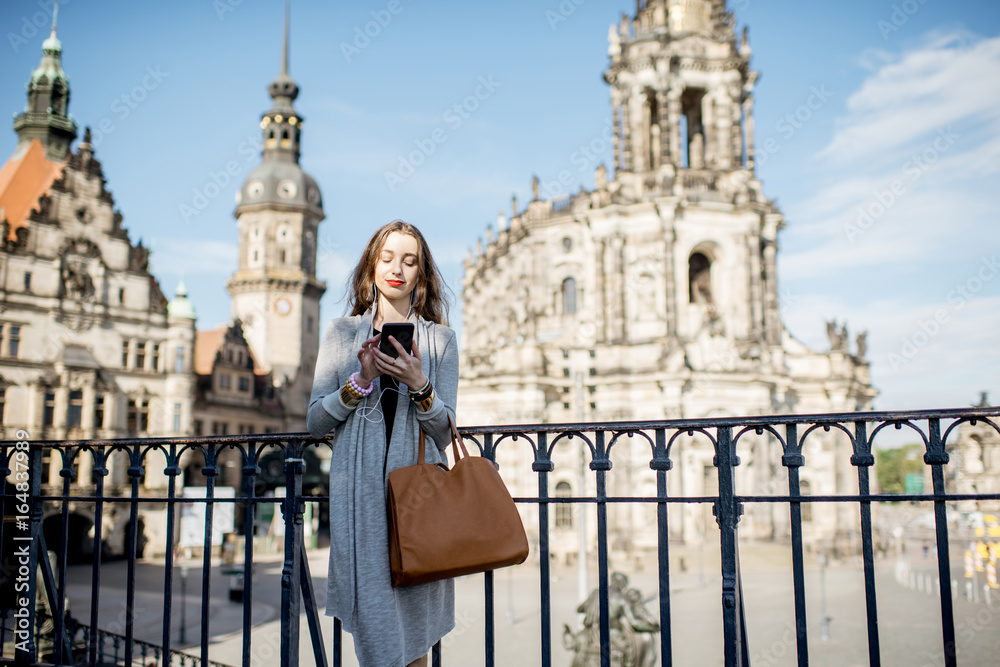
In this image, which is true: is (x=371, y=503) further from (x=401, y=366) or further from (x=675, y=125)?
(x=675, y=125)

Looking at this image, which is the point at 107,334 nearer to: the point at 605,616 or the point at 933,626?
the point at 933,626

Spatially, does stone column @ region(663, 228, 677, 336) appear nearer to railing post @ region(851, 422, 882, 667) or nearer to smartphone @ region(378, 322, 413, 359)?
railing post @ region(851, 422, 882, 667)

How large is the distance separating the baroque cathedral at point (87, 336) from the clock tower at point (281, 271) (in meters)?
4.69

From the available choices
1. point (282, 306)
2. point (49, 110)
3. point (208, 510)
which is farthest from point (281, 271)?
point (208, 510)

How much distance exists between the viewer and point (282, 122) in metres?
61.9

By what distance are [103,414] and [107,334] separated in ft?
11.9

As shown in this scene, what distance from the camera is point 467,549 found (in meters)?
3.24

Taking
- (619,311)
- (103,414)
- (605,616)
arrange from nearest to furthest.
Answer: (605,616) → (103,414) → (619,311)

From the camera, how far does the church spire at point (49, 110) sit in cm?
4506

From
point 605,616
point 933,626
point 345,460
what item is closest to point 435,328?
point 345,460

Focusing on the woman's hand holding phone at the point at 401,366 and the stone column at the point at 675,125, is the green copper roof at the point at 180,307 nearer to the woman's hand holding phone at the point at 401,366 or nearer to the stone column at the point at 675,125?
the stone column at the point at 675,125

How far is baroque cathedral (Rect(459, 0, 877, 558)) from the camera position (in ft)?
128

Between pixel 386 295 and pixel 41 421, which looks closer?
pixel 386 295

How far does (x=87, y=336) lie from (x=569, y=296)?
2519 cm
